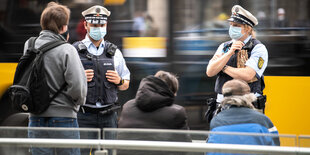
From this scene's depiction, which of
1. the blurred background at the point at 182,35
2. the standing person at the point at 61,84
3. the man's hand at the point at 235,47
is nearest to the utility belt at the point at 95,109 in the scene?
the standing person at the point at 61,84

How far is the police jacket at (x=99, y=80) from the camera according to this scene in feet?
16.6

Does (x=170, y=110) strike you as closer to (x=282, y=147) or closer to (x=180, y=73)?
(x=282, y=147)

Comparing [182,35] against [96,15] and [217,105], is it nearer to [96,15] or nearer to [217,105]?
[96,15]

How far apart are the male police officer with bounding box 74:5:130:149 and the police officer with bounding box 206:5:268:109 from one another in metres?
0.99

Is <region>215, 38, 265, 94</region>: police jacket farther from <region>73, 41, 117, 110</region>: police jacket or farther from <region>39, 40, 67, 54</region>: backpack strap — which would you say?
<region>39, 40, 67, 54</region>: backpack strap

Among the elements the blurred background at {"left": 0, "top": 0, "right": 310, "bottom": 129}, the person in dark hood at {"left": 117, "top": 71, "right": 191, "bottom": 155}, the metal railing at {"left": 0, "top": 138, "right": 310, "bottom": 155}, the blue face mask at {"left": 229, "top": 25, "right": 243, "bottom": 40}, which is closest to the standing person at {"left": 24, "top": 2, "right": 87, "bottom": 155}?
the person in dark hood at {"left": 117, "top": 71, "right": 191, "bottom": 155}

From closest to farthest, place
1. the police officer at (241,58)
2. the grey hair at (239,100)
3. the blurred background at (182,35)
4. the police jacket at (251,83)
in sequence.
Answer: the grey hair at (239,100) → the police officer at (241,58) → the police jacket at (251,83) → the blurred background at (182,35)

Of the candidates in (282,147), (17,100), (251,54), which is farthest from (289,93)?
(17,100)

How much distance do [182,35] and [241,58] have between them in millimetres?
1751

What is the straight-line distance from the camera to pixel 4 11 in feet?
23.4

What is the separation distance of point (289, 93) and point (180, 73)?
1425 mm

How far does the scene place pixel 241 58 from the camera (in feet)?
16.2

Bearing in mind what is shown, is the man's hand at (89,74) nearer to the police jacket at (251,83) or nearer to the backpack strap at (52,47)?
the backpack strap at (52,47)

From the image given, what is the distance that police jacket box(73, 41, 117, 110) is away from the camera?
5047mm
